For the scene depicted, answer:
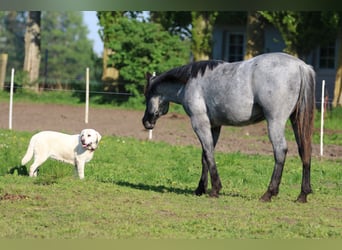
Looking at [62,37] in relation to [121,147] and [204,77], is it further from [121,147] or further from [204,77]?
[204,77]

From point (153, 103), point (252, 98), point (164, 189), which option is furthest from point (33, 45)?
point (252, 98)

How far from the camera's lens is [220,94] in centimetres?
978

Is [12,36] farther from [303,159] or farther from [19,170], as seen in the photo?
[303,159]

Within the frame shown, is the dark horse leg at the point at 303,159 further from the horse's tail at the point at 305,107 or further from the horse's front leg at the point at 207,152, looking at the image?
the horse's front leg at the point at 207,152

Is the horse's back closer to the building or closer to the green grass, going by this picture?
the green grass

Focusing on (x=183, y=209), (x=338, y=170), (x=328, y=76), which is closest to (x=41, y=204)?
(x=183, y=209)

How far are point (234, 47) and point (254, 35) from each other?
5508mm

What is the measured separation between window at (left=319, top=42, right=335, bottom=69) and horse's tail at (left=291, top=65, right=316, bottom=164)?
21.8m

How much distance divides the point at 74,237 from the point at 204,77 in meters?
3.65

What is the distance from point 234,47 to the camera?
33.7 metres

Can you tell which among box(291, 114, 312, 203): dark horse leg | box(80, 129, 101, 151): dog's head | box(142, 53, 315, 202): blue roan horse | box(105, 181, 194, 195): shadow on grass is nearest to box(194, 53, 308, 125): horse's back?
box(142, 53, 315, 202): blue roan horse

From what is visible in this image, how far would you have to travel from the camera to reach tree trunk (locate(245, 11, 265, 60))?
28.1m

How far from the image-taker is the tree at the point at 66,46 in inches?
3179

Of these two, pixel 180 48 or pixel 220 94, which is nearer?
Answer: pixel 220 94
